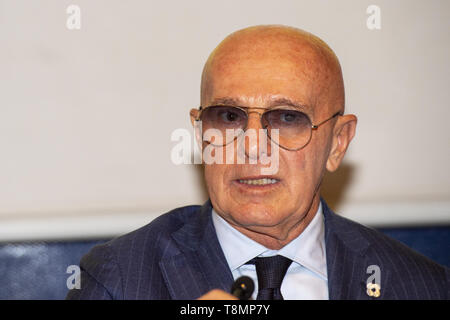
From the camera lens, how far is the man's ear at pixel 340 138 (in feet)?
6.28

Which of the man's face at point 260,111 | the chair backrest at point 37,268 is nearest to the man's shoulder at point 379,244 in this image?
the man's face at point 260,111

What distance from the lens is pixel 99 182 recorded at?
2.61 meters

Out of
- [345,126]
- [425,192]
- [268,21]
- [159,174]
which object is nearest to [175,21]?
[268,21]

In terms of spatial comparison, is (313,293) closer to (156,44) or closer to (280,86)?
(280,86)

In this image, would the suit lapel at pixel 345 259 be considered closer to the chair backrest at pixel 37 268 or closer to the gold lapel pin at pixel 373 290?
the gold lapel pin at pixel 373 290

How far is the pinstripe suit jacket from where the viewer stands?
67.5 inches

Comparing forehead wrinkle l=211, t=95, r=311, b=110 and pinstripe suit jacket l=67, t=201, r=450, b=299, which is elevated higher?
forehead wrinkle l=211, t=95, r=311, b=110

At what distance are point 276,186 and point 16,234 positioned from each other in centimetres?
123

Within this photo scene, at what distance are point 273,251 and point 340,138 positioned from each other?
0.38 metres

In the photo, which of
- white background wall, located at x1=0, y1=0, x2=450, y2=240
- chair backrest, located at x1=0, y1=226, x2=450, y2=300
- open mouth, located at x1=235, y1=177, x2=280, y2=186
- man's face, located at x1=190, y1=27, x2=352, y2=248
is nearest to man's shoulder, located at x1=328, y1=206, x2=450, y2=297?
man's face, located at x1=190, y1=27, x2=352, y2=248

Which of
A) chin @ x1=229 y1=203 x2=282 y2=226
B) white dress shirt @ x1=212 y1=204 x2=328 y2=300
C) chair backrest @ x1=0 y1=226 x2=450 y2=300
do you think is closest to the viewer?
chin @ x1=229 y1=203 x2=282 y2=226

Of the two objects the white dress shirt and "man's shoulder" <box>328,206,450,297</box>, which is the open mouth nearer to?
the white dress shirt

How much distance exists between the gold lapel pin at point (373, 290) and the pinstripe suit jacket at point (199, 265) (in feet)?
0.04

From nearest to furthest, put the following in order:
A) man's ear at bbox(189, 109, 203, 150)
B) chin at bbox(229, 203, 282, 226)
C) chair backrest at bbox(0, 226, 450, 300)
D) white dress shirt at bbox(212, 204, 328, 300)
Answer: chin at bbox(229, 203, 282, 226) → white dress shirt at bbox(212, 204, 328, 300) → man's ear at bbox(189, 109, 203, 150) → chair backrest at bbox(0, 226, 450, 300)
